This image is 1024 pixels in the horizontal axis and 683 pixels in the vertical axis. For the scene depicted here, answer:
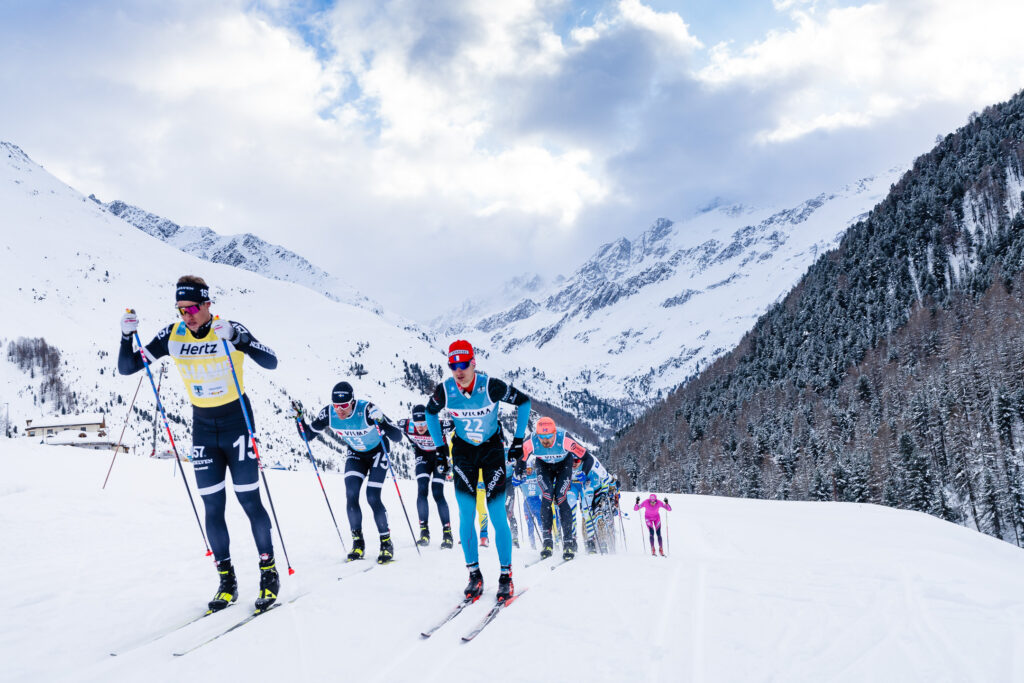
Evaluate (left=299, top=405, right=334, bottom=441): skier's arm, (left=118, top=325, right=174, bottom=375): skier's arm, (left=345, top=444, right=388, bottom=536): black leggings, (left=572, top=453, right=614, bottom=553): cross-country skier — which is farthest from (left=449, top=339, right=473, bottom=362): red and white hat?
(left=572, top=453, right=614, bottom=553): cross-country skier

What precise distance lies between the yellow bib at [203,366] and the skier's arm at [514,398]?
2990mm

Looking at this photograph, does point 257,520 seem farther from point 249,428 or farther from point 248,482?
point 249,428

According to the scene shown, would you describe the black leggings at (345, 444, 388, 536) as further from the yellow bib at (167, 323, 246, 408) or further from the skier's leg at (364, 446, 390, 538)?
the yellow bib at (167, 323, 246, 408)

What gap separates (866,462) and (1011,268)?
7896 centimetres

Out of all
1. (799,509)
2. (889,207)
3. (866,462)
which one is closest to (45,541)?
(799,509)

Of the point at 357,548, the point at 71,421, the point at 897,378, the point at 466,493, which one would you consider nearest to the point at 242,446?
the point at 466,493

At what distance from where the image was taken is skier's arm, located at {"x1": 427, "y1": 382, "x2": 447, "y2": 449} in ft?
22.5

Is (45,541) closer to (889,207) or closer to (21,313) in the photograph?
(889,207)

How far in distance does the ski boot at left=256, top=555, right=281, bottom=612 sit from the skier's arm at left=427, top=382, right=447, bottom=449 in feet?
7.47

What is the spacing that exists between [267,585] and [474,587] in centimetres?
228

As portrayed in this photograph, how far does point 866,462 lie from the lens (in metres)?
66.0

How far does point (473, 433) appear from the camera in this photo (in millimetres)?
6742

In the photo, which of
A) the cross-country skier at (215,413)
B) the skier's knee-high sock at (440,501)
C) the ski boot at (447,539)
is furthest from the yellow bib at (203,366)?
the skier's knee-high sock at (440,501)

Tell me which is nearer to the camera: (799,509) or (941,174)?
(799,509)
